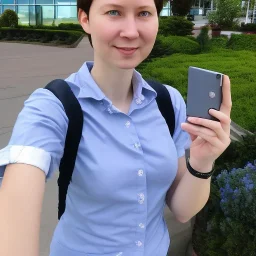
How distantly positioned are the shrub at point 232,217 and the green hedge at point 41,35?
1706cm

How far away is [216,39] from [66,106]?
650 inches

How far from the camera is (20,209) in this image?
3.33 feet

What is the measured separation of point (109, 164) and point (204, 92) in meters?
0.35

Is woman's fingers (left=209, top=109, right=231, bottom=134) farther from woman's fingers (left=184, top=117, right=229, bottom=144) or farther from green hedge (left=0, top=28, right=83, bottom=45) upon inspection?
green hedge (left=0, top=28, right=83, bottom=45)

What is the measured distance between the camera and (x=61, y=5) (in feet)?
104

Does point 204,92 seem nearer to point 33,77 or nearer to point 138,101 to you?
point 138,101

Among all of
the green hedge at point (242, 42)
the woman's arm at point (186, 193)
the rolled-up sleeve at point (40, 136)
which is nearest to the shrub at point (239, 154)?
the woman's arm at point (186, 193)

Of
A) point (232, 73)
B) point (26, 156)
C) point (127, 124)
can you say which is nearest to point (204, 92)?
point (127, 124)

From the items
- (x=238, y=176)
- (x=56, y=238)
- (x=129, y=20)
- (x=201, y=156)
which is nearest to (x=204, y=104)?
(x=201, y=156)

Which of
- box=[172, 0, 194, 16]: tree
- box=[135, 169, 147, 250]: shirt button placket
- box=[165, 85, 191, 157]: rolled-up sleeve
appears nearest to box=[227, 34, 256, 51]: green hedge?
box=[172, 0, 194, 16]: tree

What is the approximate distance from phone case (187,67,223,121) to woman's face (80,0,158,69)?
0.66ft

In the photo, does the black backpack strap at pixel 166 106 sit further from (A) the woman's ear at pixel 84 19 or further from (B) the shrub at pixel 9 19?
(B) the shrub at pixel 9 19

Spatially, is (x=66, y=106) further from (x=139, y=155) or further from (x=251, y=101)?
(x=251, y=101)

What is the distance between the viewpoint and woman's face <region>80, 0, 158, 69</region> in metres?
1.23
